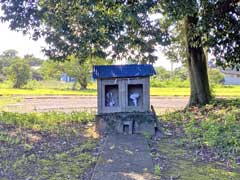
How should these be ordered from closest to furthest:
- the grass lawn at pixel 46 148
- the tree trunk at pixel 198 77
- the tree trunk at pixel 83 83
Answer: the grass lawn at pixel 46 148, the tree trunk at pixel 198 77, the tree trunk at pixel 83 83

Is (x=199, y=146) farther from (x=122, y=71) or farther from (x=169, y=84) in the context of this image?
(x=169, y=84)

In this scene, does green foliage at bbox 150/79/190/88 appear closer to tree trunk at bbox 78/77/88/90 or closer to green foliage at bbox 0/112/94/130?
tree trunk at bbox 78/77/88/90

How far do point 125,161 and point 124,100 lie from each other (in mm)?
2755

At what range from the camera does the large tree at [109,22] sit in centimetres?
775

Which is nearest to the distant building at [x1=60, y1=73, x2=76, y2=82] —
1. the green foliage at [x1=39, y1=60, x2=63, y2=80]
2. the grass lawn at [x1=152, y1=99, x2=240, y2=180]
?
the green foliage at [x1=39, y1=60, x2=63, y2=80]

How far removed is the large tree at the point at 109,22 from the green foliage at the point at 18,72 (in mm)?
17751

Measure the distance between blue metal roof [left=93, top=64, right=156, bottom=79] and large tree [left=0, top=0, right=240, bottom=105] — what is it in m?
0.97

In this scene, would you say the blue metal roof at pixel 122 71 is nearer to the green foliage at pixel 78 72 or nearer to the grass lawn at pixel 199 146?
the grass lawn at pixel 199 146

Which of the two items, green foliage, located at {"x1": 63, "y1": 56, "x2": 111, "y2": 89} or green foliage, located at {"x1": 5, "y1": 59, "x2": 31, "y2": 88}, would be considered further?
green foliage, located at {"x1": 5, "y1": 59, "x2": 31, "y2": 88}

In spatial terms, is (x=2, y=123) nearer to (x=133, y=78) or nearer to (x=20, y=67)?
(x=133, y=78)

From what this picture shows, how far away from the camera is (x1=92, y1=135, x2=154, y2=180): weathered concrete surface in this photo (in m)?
4.60

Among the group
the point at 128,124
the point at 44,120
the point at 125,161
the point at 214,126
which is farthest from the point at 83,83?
the point at 125,161

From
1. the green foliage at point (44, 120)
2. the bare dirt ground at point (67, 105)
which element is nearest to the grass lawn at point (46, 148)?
the green foliage at point (44, 120)

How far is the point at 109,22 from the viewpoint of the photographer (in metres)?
8.50
